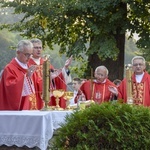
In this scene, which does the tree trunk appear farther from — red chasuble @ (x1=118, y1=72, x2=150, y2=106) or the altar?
the altar

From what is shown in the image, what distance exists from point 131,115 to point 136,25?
451 inches

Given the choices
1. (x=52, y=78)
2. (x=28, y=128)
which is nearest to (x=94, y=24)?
(x=52, y=78)

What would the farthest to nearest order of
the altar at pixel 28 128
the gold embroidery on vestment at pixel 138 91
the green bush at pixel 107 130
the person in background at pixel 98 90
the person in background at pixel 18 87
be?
the gold embroidery on vestment at pixel 138 91 < the person in background at pixel 98 90 < the person in background at pixel 18 87 < the altar at pixel 28 128 < the green bush at pixel 107 130

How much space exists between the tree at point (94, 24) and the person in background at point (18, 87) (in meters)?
7.77

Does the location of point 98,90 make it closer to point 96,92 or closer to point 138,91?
point 96,92

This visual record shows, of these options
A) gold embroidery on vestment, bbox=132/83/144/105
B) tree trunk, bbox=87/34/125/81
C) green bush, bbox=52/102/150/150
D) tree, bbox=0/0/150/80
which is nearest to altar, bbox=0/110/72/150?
green bush, bbox=52/102/150/150

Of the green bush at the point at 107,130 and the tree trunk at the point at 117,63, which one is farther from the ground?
the tree trunk at the point at 117,63

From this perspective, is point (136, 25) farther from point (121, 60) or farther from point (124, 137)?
point (124, 137)

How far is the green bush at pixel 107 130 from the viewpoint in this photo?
547 centimetres

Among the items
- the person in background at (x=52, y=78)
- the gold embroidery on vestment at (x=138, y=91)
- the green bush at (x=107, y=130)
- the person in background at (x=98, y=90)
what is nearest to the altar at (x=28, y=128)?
the green bush at (x=107, y=130)

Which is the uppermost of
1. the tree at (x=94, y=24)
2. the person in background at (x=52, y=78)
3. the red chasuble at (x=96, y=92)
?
the tree at (x=94, y=24)

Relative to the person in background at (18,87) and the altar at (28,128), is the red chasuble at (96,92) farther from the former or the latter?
the altar at (28,128)

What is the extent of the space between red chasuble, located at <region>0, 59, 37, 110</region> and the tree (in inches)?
311

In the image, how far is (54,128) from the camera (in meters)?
6.74
